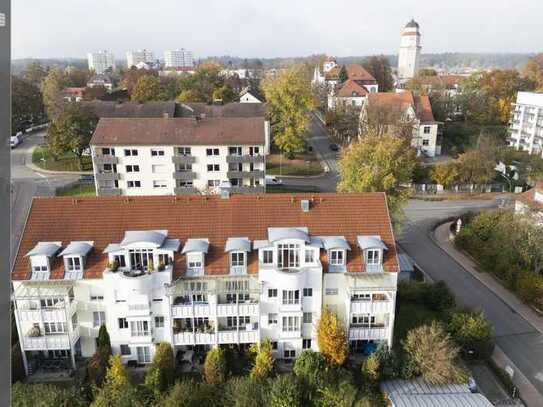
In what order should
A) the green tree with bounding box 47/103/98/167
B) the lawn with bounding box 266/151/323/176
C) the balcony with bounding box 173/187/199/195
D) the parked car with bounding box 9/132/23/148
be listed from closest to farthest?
the balcony with bounding box 173/187/199/195
the green tree with bounding box 47/103/98/167
the lawn with bounding box 266/151/323/176
the parked car with bounding box 9/132/23/148

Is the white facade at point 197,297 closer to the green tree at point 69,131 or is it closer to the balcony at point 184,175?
the balcony at point 184,175

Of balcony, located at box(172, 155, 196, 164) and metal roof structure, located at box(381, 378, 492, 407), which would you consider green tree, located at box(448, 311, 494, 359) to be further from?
balcony, located at box(172, 155, 196, 164)

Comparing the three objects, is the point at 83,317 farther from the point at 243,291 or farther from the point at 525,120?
the point at 525,120

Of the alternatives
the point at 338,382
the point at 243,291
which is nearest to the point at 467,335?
the point at 338,382

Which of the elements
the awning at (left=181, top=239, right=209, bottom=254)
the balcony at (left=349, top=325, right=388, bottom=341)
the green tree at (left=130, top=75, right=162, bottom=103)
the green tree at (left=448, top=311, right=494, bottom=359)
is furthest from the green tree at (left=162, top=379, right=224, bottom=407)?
the green tree at (left=130, top=75, right=162, bottom=103)

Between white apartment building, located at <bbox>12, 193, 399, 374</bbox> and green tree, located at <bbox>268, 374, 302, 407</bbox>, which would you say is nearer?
green tree, located at <bbox>268, 374, 302, 407</bbox>

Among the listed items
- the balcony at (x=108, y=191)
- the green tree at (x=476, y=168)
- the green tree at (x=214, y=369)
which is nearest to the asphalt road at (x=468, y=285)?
the green tree at (x=476, y=168)
